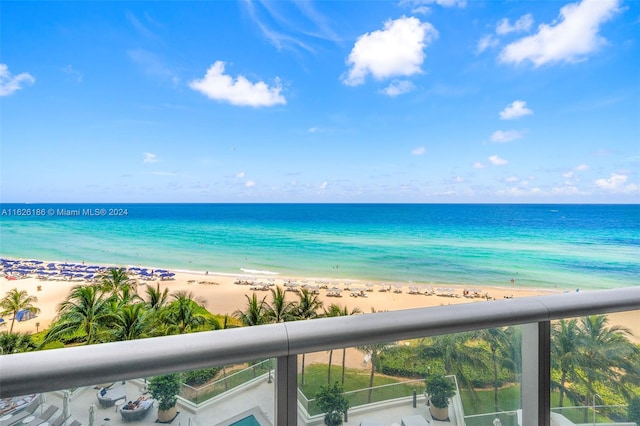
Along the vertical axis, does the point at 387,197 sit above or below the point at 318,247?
above

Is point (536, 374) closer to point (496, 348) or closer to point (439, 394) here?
point (496, 348)

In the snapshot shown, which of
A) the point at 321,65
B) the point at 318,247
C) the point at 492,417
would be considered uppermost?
the point at 321,65

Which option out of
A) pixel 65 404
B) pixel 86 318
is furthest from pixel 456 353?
pixel 86 318

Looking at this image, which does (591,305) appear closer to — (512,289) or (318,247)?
(512,289)

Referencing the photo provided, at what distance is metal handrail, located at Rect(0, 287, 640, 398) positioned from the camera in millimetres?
500

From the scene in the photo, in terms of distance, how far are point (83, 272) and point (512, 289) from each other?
1722cm

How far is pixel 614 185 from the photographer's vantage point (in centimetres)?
1770

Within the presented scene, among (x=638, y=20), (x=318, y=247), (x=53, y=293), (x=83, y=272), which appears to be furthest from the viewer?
(x=318, y=247)

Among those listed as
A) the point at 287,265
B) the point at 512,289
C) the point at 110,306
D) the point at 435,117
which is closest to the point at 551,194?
the point at 435,117

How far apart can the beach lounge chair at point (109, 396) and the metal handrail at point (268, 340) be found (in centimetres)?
6

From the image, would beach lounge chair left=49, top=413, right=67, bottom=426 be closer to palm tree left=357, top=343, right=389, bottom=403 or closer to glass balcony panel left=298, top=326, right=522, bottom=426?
glass balcony panel left=298, top=326, right=522, bottom=426

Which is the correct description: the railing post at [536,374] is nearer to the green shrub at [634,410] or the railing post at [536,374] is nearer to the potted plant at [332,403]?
the green shrub at [634,410]

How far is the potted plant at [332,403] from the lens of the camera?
71cm

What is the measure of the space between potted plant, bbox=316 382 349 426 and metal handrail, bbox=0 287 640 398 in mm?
135
